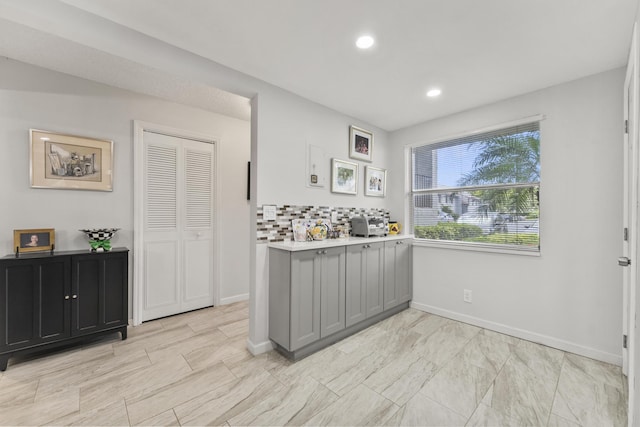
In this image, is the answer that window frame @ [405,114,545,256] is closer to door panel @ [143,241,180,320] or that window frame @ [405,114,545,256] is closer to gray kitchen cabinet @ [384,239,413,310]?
gray kitchen cabinet @ [384,239,413,310]

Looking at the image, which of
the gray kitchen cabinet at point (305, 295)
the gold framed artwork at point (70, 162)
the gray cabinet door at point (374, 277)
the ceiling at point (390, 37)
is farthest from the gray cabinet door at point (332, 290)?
the gold framed artwork at point (70, 162)

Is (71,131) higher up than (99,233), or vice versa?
(71,131)

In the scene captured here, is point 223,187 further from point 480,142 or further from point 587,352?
point 587,352

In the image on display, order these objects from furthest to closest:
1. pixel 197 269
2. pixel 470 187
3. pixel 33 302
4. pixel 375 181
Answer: pixel 375 181
pixel 197 269
pixel 470 187
pixel 33 302

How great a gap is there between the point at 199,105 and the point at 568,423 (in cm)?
415

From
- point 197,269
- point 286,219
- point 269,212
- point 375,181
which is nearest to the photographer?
point 269,212

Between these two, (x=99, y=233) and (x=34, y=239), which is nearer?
(x=34, y=239)

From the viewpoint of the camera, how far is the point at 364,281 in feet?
9.19

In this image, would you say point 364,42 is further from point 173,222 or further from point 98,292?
point 98,292

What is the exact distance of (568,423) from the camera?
1556 mm

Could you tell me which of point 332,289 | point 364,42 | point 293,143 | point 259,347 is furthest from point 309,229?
point 364,42

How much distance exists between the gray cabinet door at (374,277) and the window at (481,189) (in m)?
0.91

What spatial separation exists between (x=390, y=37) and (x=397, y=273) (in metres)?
2.45

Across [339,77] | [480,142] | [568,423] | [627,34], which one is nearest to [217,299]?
[339,77]
